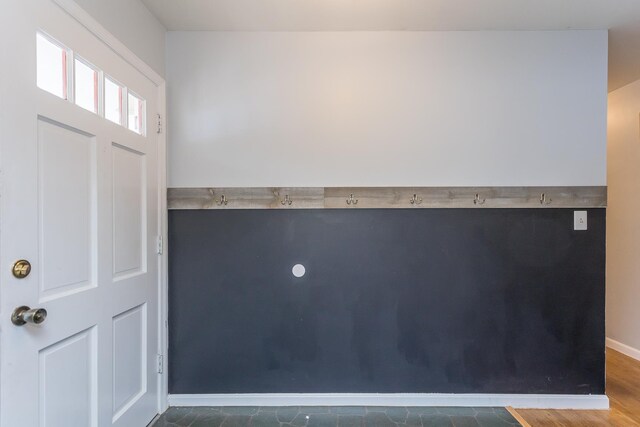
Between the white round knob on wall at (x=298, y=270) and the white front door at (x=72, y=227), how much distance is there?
0.88m

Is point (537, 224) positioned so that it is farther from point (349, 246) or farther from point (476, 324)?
point (349, 246)

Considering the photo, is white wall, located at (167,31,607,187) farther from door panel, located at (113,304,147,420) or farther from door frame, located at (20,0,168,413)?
door panel, located at (113,304,147,420)

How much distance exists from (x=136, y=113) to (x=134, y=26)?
1.53 feet

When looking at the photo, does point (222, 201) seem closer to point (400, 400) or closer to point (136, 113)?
point (136, 113)

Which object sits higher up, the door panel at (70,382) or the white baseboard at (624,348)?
the door panel at (70,382)

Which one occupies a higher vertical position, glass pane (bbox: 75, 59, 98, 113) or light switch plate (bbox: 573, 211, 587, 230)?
glass pane (bbox: 75, 59, 98, 113)

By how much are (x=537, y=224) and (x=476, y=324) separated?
0.77 m

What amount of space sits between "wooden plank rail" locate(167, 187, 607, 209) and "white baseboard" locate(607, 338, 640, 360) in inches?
66.5

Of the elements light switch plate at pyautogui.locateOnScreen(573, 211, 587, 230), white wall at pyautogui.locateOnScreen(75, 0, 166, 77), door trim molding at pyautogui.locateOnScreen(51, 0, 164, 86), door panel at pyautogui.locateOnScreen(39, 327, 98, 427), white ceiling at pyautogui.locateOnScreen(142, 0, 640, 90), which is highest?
white ceiling at pyautogui.locateOnScreen(142, 0, 640, 90)

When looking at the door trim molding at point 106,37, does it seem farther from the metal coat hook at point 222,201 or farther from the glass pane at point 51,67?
the metal coat hook at point 222,201

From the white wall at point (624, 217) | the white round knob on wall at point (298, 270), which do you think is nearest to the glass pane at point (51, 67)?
the white round knob on wall at point (298, 270)

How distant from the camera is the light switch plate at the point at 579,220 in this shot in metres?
2.20

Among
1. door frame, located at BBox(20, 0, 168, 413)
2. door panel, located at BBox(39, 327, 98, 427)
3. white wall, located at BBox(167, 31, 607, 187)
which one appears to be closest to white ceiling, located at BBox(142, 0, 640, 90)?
white wall, located at BBox(167, 31, 607, 187)

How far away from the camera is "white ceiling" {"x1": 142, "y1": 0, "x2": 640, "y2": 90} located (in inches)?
76.0
